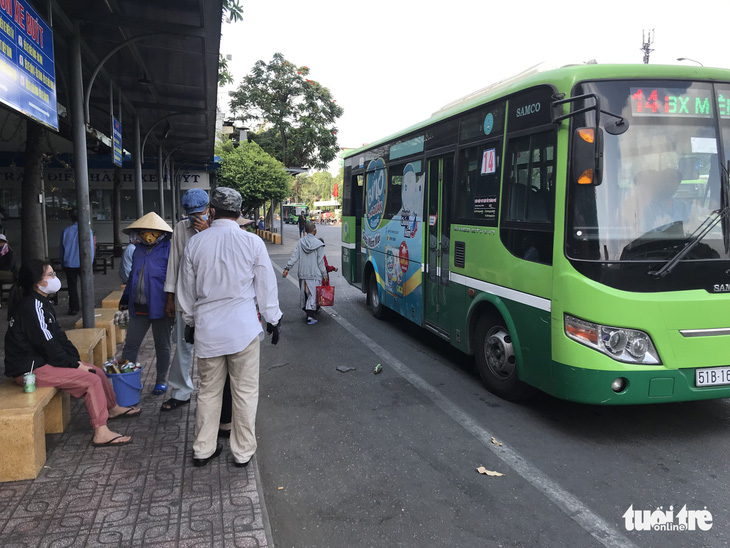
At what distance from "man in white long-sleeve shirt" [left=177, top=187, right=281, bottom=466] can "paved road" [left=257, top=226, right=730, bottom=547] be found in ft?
1.60

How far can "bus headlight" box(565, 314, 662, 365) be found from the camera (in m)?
4.05

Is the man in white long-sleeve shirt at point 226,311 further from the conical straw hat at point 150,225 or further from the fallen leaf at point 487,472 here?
the fallen leaf at point 487,472

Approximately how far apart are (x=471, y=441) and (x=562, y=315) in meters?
1.27

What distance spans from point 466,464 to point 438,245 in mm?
3226

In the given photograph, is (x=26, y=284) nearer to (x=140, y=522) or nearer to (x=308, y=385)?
(x=140, y=522)

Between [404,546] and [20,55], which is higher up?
[20,55]

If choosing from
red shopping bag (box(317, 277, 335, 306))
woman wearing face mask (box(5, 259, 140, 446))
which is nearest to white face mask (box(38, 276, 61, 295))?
woman wearing face mask (box(5, 259, 140, 446))

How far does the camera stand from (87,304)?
6.36 m

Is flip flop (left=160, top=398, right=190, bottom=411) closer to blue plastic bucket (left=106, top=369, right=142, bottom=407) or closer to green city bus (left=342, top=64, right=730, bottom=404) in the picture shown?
blue plastic bucket (left=106, top=369, right=142, bottom=407)

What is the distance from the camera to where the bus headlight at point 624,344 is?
405 centimetres

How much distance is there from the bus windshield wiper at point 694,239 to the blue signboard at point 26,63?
5.42 m

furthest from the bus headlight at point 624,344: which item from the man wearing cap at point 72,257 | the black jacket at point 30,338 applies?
the man wearing cap at point 72,257

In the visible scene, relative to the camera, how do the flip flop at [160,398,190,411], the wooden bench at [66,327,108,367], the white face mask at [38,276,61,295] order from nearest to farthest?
1. the white face mask at [38,276,61,295]
2. the flip flop at [160,398,190,411]
3. the wooden bench at [66,327,108,367]

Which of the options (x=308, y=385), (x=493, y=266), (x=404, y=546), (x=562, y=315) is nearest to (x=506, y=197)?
(x=493, y=266)
